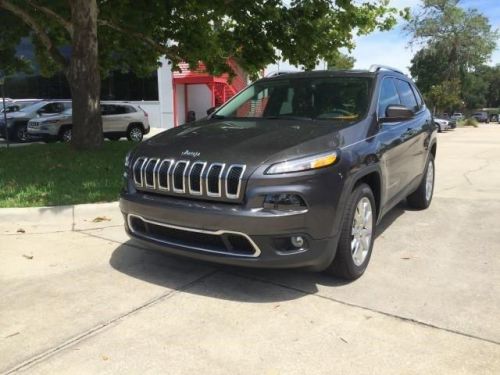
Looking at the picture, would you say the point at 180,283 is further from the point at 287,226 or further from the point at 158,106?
the point at 158,106

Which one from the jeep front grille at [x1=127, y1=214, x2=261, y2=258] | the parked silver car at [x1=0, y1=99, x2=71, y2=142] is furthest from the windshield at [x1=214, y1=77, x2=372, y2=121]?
the parked silver car at [x1=0, y1=99, x2=71, y2=142]

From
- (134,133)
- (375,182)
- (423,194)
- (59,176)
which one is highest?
(375,182)

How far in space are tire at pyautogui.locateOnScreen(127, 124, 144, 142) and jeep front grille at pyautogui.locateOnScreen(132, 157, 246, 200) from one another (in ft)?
50.5

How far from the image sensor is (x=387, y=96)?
17.0 feet

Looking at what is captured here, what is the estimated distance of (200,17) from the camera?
1155cm

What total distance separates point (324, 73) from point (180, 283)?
2.55 m

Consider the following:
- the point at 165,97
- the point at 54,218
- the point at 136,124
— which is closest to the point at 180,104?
the point at 165,97

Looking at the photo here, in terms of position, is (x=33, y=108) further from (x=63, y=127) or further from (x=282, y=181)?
(x=282, y=181)

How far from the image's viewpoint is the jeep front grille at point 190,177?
12.2 ft

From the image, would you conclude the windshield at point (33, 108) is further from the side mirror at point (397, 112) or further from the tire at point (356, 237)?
the tire at point (356, 237)

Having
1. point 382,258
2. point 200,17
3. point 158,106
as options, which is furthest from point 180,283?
point 158,106

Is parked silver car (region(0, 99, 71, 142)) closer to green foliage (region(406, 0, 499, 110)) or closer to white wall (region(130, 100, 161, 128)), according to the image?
white wall (region(130, 100, 161, 128))

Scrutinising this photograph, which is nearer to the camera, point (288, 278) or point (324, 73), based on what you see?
point (288, 278)

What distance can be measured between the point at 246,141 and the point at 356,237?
46.4 inches
